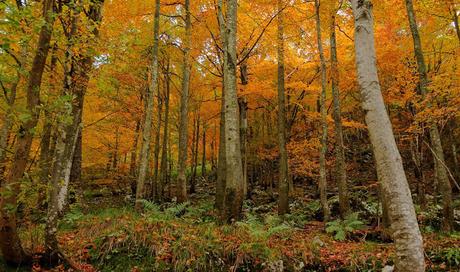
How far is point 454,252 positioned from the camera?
5051 mm

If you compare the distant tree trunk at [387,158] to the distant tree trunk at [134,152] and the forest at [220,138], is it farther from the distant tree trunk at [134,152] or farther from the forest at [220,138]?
the distant tree trunk at [134,152]

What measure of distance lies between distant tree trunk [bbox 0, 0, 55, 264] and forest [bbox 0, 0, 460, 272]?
0.02m

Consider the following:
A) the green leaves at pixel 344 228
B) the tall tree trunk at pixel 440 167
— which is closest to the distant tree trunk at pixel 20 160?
the green leaves at pixel 344 228

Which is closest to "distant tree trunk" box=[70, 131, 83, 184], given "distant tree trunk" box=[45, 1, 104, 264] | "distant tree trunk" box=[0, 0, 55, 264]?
"distant tree trunk" box=[45, 1, 104, 264]

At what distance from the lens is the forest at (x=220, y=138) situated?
395 cm

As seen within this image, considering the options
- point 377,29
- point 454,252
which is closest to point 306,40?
point 377,29

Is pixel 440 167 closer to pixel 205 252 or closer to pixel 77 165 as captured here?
pixel 205 252

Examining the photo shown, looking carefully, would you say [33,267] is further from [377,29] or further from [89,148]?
[377,29]

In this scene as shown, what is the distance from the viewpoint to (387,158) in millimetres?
3494

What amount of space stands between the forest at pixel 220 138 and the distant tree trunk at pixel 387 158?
0.01 metres

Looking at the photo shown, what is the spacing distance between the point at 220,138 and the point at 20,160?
8.83 meters

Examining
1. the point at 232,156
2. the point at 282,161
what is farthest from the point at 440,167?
the point at 232,156

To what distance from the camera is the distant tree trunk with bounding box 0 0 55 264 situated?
383cm

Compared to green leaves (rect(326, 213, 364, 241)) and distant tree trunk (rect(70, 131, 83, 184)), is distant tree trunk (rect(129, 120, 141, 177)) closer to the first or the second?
distant tree trunk (rect(70, 131, 83, 184))
